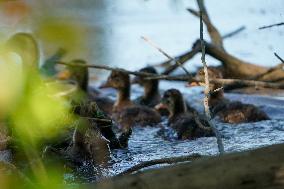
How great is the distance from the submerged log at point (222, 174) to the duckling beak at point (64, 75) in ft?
23.7

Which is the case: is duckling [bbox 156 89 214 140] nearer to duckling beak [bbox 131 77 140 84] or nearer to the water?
the water

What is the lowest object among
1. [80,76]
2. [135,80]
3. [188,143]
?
[188,143]

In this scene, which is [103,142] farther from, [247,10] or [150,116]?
[247,10]

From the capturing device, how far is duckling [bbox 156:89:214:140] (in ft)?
16.3

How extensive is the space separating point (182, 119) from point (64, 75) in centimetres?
385

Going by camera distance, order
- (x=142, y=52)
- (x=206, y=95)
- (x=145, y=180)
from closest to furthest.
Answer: (x=145, y=180) → (x=206, y=95) → (x=142, y=52)

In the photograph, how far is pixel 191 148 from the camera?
14.8 ft

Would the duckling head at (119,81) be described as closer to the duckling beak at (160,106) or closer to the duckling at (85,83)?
the duckling at (85,83)

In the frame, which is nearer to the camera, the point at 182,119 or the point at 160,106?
the point at 182,119

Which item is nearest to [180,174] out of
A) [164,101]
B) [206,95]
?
[206,95]

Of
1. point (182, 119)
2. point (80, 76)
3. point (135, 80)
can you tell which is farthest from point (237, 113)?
point (80, 76)

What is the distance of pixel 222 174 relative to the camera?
155 cm

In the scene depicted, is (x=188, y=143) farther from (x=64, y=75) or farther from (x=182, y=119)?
(x=64, y=75)

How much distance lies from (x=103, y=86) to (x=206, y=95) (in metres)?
5.40
